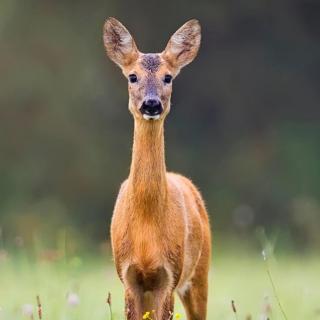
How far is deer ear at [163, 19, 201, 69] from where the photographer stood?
9812 mm

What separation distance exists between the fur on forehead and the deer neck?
36cm

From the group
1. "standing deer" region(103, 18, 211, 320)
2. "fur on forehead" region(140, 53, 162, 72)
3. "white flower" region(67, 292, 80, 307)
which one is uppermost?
"fur on forehead" region(140, 53, 162, 72)

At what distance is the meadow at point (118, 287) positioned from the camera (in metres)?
9.41

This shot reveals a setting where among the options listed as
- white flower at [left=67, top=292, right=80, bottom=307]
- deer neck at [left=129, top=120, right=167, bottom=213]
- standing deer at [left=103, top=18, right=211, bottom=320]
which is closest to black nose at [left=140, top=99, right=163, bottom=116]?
standing deer at [left=103, top=18, right=211, bottom=320]

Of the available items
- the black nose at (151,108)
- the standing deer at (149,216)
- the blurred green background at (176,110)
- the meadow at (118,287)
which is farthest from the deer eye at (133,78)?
the blurred green background at (176,110)

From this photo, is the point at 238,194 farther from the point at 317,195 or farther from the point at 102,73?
the point at 102,73

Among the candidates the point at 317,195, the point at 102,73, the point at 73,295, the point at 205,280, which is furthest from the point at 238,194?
the point at 73,295

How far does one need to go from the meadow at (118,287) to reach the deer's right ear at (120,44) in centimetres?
132

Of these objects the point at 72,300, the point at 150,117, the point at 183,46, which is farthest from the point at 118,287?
the point at 72,300

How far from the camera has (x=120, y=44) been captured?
9828mm

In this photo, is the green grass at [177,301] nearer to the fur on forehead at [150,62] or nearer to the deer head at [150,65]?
the deer head at [150,65]

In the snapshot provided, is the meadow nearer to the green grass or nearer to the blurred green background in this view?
the green grass

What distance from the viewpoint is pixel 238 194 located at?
77.6 ft

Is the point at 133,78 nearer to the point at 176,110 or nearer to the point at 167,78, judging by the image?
the point at 167,78
